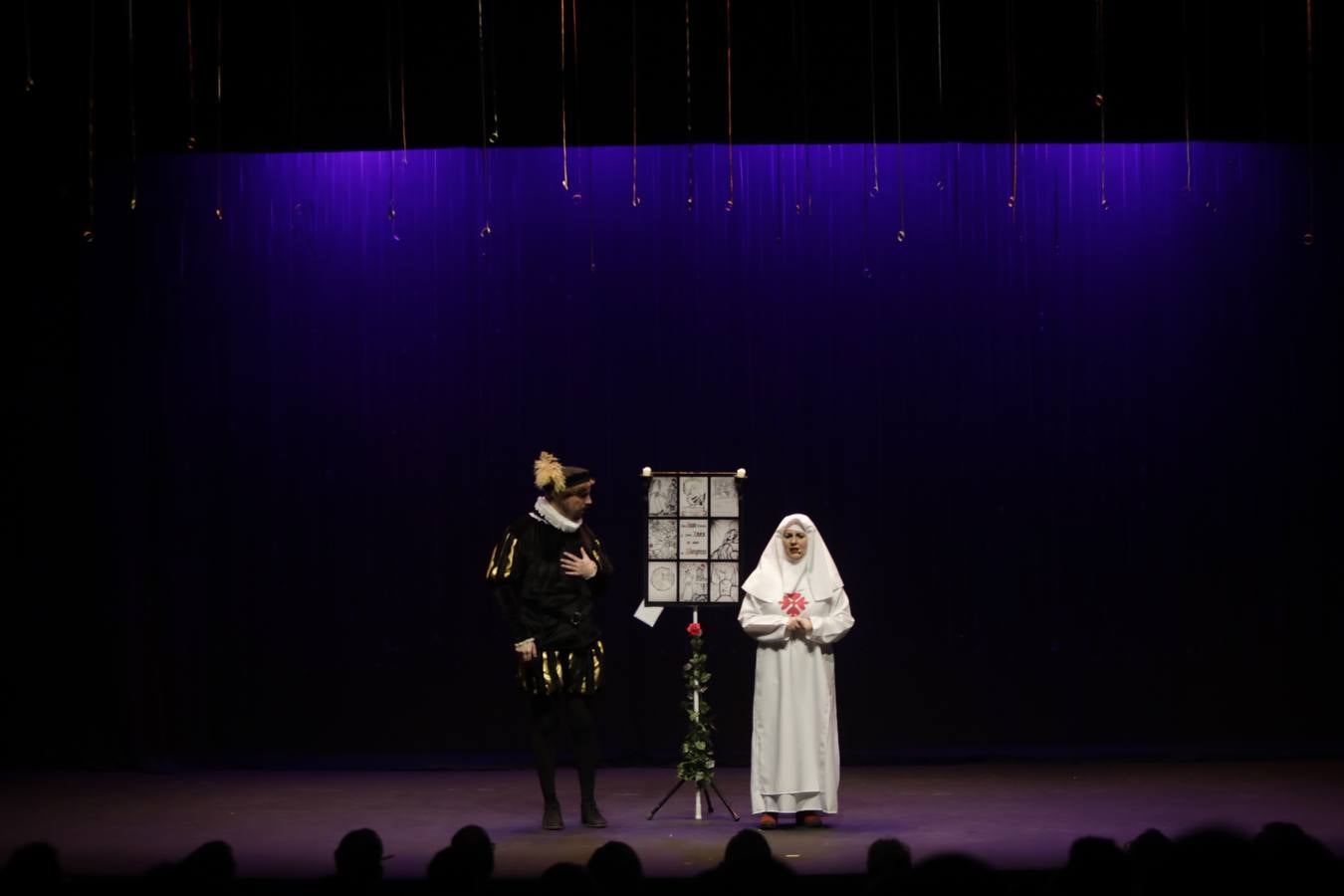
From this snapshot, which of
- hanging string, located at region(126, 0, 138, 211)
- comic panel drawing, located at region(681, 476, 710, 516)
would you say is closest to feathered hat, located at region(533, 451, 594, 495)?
comic panel drawing, located at region(681, 476, 710, 516)

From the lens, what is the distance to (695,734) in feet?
24.0

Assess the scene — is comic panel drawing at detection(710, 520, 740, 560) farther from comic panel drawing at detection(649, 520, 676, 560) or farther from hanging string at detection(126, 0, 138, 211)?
hanging string at detection(126, 0, 138, 211)

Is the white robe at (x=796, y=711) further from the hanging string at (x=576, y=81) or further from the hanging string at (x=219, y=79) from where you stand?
the hanging string at (x=219, y=79)

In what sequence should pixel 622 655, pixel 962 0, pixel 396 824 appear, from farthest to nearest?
pixel 622 655
pixel 962 0
pixel 396 824

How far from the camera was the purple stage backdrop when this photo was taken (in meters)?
9.02

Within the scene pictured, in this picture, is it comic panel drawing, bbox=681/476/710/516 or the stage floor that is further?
comic panel drawing, bbox=681/476/710/516

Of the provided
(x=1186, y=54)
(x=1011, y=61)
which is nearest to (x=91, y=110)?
(x=1011, y=61)

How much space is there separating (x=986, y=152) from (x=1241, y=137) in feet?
4.34

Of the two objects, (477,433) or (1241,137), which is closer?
(1241,137)

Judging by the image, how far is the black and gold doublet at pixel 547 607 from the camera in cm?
707

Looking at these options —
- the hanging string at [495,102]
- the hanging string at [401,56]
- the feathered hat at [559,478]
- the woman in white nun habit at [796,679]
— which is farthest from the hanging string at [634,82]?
the woman in white nun habit at [796,679]

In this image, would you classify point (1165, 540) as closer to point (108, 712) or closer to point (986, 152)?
point (986, 152)

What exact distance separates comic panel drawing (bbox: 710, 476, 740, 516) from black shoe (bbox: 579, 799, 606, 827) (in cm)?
135

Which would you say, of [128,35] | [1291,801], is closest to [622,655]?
[1291,801]
